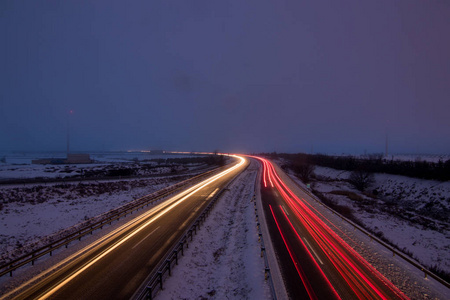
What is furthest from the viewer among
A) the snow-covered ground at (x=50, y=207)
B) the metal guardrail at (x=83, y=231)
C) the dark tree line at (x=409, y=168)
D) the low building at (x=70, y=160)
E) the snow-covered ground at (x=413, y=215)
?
the low building at (x=70, y=160)

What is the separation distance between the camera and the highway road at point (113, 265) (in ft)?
31.4

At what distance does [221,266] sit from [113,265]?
6.12 metres

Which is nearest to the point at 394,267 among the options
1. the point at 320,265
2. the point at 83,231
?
the point at 320,265

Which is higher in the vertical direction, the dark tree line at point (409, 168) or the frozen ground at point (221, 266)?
the dark tree line at point (409, 168)

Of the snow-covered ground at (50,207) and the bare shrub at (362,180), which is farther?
the bare shrub at (362,180)

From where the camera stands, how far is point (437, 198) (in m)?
34.6

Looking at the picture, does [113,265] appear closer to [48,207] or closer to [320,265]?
[320,265]

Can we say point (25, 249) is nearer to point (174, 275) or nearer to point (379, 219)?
point (174, 275)

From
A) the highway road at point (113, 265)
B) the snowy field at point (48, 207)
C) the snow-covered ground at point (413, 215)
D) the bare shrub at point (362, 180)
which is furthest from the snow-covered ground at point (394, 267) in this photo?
the bare shrub at point (362, 180)

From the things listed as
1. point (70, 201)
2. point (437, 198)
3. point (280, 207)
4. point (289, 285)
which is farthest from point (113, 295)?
point (437, 198)

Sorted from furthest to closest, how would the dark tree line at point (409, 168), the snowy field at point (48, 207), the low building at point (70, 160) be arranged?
the low building at point (70, 160), the dark tree line at point (409, 168), the snowy field at point (48, 207)

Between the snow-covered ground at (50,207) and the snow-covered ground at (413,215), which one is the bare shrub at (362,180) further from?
the snow-covered ground at (50,207)

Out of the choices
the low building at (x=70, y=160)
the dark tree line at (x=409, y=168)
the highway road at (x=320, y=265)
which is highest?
the dark tree line at (x=409, y=168)

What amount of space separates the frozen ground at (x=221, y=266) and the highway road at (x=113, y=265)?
164 cm
